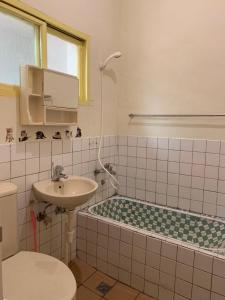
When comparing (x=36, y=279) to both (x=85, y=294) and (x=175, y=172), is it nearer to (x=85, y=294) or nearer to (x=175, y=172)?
(x=85, y=294)

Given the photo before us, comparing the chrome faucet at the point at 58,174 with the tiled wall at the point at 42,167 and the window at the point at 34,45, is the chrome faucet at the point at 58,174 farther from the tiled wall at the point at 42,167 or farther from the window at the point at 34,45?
the window at the point at 34,45

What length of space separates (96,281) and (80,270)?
0.64ft

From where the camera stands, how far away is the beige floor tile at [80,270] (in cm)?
191

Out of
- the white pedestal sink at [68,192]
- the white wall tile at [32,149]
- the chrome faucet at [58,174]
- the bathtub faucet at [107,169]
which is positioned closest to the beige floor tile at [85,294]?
the white pedestal sink at [68,192]

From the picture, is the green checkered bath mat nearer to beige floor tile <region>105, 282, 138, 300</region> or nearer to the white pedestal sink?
the white pedestal sink

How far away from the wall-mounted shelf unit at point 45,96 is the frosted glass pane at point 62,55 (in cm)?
25

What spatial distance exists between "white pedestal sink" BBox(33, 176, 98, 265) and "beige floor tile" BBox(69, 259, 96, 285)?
0.21 m

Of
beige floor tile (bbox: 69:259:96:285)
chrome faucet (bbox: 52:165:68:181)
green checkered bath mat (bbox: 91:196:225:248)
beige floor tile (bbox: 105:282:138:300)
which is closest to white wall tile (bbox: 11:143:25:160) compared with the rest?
chrome faucet (bbox: 52:165:68:181)

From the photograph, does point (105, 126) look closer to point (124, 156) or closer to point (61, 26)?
point (124, 156)

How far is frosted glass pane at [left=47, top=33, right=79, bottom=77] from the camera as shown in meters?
1.89

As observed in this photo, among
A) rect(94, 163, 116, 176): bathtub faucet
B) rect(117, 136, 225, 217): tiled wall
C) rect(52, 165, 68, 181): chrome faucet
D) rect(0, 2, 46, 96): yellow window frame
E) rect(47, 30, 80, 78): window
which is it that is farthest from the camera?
rect(94, 163, 116, 176): bathtub faucet

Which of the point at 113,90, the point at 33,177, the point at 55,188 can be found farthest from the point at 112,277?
the point at 113,90

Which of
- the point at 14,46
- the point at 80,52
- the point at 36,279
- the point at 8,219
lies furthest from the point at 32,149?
the point at 80,52

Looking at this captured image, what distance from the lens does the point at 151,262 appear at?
175cm
